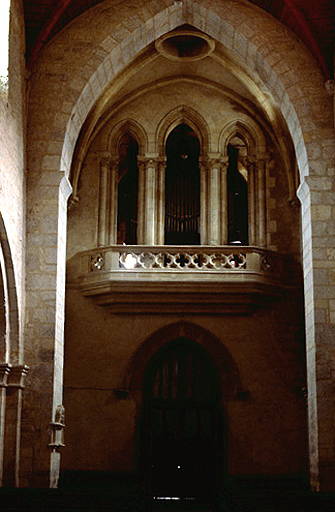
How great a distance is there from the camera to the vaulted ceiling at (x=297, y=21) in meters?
15.9

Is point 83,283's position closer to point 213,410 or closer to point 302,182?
point 213,410

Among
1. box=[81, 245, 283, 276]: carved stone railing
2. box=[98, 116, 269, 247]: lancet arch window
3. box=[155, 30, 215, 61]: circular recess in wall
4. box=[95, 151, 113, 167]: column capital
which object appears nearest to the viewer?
box=[81, 245, 283, 276]: carved stone railing

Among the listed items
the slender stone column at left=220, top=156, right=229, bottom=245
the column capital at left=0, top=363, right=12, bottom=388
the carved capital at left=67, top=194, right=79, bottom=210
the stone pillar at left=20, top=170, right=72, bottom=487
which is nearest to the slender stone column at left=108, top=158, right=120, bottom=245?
the carved capital at left=67, top=194, right=79, bottom=210

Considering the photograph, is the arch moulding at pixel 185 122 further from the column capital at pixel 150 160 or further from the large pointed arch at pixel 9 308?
the large pointed arch at pixel 9 308

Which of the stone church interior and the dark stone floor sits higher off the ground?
the stone church interior

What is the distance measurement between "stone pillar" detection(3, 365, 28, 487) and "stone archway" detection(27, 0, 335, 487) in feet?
1.94

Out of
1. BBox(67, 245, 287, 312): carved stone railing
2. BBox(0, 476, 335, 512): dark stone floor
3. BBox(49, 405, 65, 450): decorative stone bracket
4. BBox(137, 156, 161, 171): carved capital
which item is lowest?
BBox(0, 476, 335, 512): dark stone floor

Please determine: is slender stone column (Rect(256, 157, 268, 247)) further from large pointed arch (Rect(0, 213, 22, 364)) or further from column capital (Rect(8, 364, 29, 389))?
column capital (Rect(8, 364, 29, 389))

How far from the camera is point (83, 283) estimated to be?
19.4 metres

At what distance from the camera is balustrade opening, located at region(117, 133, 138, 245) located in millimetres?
21578

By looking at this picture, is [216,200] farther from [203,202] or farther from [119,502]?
[119,502]

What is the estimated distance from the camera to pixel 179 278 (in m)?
18.9

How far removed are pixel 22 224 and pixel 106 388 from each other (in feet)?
17.8

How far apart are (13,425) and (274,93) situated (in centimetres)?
800
